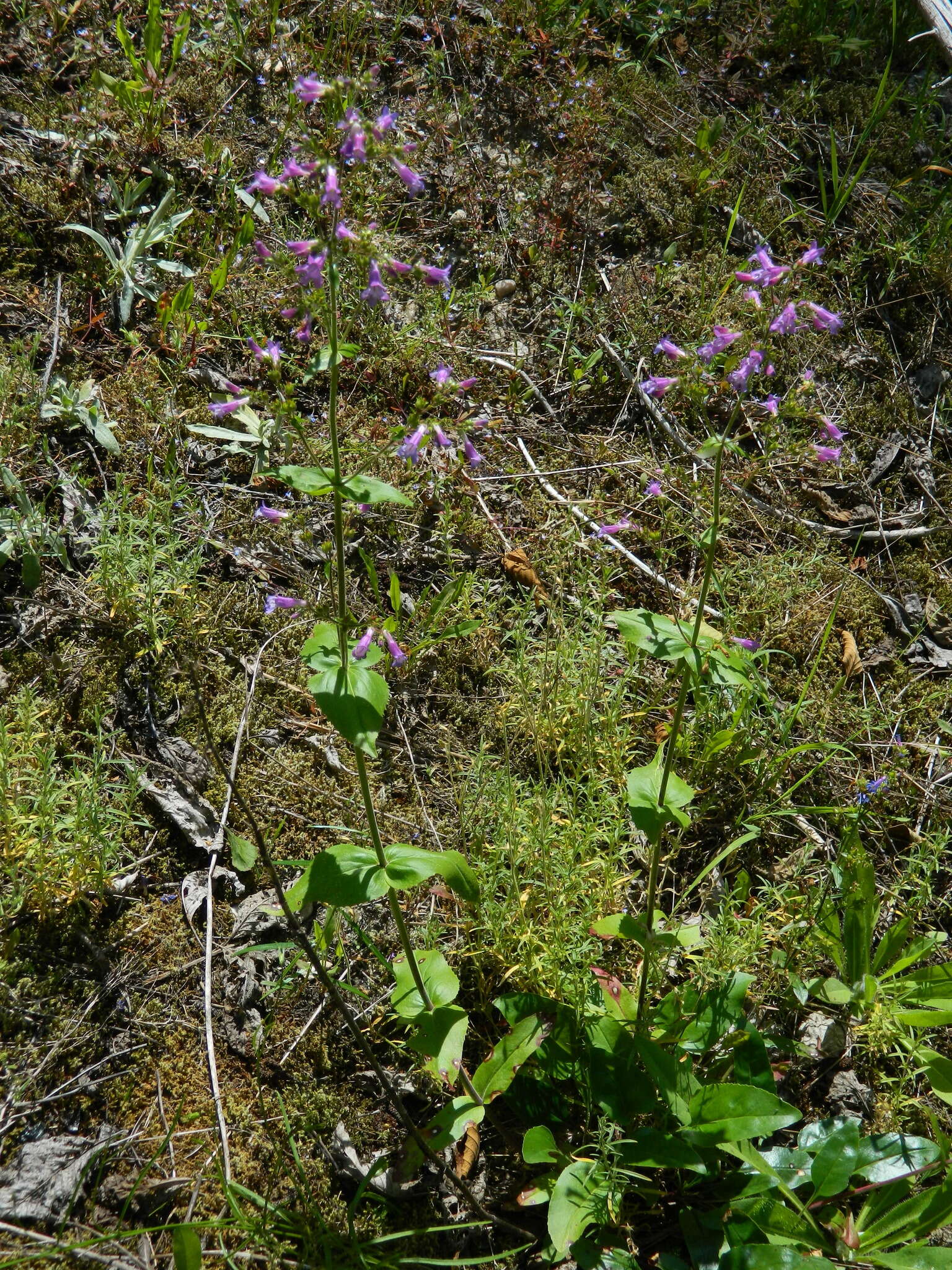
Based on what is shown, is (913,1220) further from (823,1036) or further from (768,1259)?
(823,1036)

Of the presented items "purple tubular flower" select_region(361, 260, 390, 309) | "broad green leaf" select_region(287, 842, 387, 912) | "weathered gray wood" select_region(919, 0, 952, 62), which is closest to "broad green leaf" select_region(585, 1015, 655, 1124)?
"broad green leaf" select_region(287, 842, 387, 912)

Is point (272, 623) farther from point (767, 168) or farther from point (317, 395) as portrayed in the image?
point (767, 168)

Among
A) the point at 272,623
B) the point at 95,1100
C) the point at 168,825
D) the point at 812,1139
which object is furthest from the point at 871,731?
the point at 95,1100

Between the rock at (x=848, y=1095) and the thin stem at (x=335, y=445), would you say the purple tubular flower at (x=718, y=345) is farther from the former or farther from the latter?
the rock at (x=848, y=1095)

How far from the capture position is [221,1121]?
2639mm

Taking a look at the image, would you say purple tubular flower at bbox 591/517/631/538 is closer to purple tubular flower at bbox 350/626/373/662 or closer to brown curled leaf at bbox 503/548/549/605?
brown curled leaf at bbox 503/548/549/605

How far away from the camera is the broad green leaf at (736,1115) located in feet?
8.57

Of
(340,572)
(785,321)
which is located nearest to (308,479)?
(340,572)

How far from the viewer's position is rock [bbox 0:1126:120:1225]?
7.87 feet

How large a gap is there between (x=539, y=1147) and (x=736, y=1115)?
60cm

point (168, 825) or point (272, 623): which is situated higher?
point (272, 623)

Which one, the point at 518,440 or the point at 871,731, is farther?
the point at 518,440

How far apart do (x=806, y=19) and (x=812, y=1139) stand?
6731 mm

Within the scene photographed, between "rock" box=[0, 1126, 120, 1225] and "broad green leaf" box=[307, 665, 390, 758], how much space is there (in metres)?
1.49
